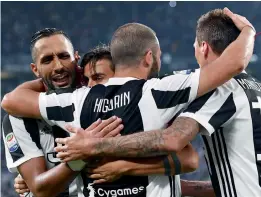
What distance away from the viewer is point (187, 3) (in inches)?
623

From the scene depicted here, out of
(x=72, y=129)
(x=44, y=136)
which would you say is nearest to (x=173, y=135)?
(x=72, y=129)

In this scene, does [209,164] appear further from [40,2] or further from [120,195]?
[40,2]

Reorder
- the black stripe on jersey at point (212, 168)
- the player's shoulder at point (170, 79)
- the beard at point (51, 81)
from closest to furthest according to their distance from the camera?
the player's shoulder at point (170, 79), the black stripe on jersey at point (212, 168), the beard at point (51, 81)

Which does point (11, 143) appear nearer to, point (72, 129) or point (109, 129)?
point (72, 129)

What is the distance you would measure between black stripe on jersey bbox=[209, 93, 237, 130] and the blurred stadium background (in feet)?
37.8

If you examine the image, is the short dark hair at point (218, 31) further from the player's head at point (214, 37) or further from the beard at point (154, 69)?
the beard at point (154, 69)

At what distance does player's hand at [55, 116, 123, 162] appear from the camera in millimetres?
2324

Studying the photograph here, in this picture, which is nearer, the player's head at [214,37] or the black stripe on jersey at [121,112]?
the black stripe on jersey at [121,112]

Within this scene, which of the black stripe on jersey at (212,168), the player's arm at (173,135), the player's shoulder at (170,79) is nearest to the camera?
the player's arm at (173,135)

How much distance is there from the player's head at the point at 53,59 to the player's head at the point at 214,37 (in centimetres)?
81

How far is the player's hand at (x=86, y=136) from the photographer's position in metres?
2.32

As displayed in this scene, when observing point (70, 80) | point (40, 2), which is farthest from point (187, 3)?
point (70, 80)

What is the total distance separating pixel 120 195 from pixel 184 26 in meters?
13.3

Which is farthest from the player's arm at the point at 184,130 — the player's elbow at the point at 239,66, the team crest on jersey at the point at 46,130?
the team crest on jersey at the point at 46,130
